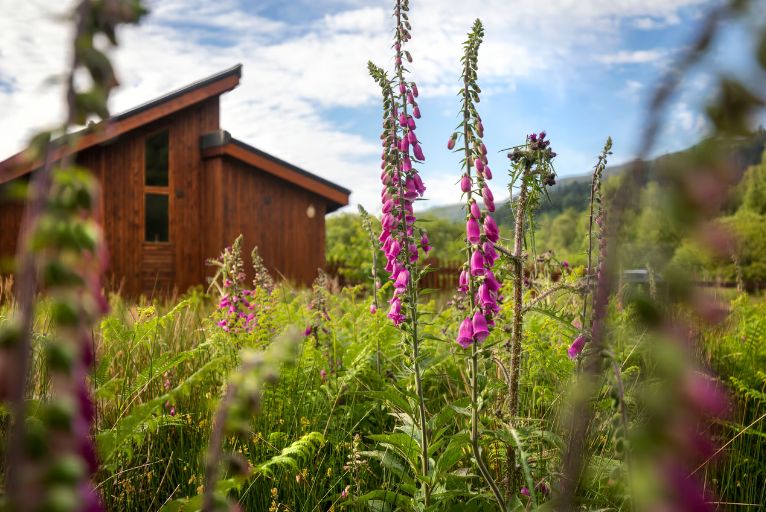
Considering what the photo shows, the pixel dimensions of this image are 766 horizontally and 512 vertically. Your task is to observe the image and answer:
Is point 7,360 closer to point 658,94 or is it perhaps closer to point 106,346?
point 658,94

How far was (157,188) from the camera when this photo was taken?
18547 mm

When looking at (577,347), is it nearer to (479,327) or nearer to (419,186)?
(479,327)

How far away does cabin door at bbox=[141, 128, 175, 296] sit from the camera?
17938mm

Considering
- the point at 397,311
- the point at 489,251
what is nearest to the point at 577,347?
the point at 489,251

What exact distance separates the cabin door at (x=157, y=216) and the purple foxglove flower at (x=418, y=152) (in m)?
15.4

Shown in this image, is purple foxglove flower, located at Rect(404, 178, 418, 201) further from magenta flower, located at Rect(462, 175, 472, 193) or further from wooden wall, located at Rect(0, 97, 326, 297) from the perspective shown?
wooden wall, located at Rect(0, 97, 326, 297)

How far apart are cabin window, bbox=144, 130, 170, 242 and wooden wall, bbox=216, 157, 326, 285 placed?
1530 millimetres

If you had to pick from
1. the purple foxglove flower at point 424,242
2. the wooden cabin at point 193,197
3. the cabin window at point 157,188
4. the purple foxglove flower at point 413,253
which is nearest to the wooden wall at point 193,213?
the wooden cabin at point 193,197

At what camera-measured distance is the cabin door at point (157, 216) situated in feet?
58.9

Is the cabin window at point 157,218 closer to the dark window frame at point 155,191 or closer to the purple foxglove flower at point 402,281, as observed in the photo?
the dark window frame at point 155,191

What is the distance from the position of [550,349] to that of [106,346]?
346cm

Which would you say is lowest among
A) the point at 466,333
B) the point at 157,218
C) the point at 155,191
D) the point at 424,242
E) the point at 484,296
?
the point at 466,333

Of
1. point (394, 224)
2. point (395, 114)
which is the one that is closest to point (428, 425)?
point (394, 224)

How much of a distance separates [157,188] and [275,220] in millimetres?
3301
